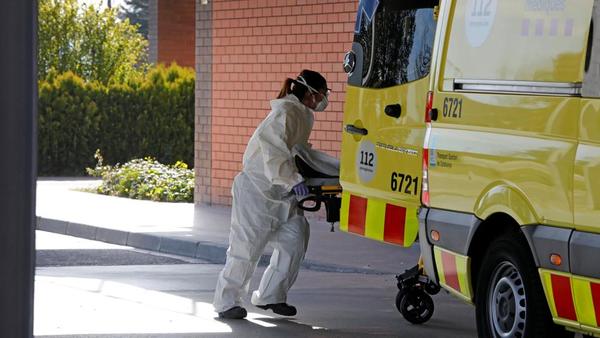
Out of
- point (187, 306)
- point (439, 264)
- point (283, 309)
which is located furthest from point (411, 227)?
point (187, 306)

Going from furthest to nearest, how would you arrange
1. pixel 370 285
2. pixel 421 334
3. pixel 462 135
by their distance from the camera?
pixel 370 285
pixel 421 334
pixel 462 135

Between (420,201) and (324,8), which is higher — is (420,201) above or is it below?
below

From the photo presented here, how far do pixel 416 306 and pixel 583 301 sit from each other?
→ 2.97 metres

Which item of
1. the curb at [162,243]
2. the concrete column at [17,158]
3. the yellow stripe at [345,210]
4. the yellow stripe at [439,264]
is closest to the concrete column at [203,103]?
the curb at [162,243]

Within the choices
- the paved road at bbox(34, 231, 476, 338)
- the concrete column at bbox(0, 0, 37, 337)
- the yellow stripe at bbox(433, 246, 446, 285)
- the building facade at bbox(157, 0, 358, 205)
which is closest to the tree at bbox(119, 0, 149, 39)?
the building facade at bbox(157, 0, 358, 205)

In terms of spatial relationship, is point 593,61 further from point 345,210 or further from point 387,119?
point 345,210

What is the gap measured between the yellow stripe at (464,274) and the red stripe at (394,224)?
3.71 feet

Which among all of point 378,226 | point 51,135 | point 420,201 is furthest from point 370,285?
point 51,135

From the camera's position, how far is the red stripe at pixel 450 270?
25.0 feet

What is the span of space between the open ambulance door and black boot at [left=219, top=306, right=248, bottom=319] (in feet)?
2.87

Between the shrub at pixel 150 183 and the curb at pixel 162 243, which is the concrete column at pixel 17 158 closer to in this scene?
the curb at pixel 162 243

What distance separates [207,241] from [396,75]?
5.31 meters

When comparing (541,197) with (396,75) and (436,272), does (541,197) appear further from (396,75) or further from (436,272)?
(396,75)

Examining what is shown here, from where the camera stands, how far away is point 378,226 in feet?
29.1
